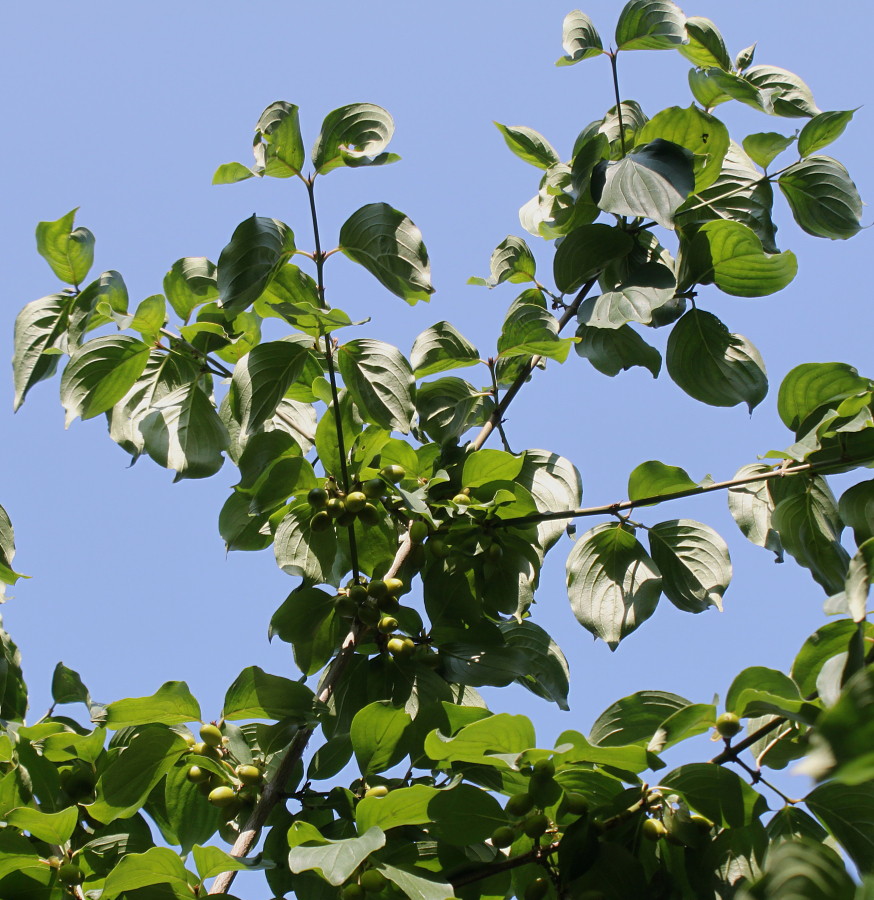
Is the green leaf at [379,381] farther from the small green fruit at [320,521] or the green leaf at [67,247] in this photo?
the green leaf at [67,247]

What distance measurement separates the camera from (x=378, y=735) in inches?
59.2

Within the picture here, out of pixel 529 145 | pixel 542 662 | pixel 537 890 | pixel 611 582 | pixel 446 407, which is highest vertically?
pixel 529 145

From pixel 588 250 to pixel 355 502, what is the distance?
0.87m

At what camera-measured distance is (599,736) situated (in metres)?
1.42

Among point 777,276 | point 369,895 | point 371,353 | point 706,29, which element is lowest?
point 369,895

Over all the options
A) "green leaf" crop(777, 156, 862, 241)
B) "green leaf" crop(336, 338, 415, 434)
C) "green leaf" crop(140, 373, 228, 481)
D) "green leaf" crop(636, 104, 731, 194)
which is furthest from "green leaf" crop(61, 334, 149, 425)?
"green leaf" crop(777, 156, 862, 241)

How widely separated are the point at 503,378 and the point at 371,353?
1.30 ft

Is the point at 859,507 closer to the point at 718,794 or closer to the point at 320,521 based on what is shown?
the point at 718,794

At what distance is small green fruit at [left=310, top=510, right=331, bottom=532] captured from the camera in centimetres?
180

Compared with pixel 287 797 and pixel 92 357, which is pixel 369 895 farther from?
pixel 92 357

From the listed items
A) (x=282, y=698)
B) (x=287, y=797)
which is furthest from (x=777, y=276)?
(x=287, y=797)

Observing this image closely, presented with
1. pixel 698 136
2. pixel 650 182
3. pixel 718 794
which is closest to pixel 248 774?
pixel 718 794

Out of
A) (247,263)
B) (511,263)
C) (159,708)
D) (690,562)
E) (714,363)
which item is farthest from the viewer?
(511,263)

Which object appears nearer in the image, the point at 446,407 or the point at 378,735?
the point at 378,735
